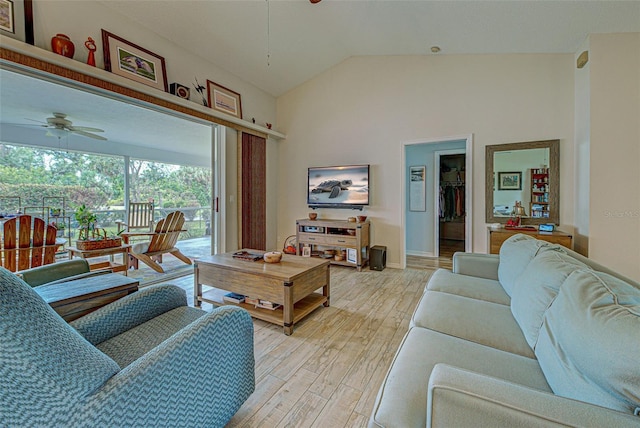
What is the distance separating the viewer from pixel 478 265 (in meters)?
2.35

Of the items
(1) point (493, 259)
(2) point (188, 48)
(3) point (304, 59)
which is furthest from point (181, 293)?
(3) point (304, 59)

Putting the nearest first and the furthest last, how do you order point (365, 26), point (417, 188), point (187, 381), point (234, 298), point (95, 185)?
1. point (187, 381)
2. point (234, 298)
3. point (365, 26)
4. point (95, 185)
5. point (417, 188)

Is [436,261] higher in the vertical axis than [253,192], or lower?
lower

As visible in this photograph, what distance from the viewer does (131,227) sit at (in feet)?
16.2

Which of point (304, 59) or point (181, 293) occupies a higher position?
point (304, 59)

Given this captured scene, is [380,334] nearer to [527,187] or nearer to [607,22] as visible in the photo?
[527,187]

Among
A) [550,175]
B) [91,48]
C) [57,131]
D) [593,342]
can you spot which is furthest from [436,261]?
[57,131]

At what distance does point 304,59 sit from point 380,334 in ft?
13.6

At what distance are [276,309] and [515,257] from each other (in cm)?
189

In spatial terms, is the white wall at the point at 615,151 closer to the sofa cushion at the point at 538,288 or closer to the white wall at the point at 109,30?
the sofa cushion at the point at 538,288

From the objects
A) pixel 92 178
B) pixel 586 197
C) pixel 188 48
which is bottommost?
pixel 586 197

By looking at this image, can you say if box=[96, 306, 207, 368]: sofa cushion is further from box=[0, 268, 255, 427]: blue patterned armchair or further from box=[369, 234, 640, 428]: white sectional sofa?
box=[369, 234, 640, 428]: white sectional sofa

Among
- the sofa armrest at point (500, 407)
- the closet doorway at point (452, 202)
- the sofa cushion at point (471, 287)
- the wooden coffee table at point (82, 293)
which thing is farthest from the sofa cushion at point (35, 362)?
the closet doorway at point (452, 202)

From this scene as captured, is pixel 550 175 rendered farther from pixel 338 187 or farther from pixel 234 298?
pixel 234 298
